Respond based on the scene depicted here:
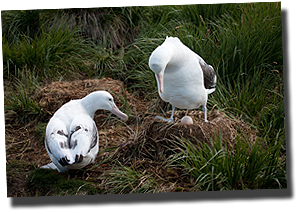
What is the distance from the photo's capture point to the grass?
10.7 ft

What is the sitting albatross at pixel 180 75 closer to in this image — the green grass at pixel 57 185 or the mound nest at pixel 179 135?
the mound nest at pixel 179 135

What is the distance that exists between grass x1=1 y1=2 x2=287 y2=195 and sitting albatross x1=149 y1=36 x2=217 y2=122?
47cm

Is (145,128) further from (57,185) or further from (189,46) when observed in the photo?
(189,46)

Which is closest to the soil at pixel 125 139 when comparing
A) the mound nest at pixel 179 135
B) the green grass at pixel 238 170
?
the mound nest at pixel 179 135

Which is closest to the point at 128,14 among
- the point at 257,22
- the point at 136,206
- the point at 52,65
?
the point at 52,65

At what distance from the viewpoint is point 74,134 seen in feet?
11.0

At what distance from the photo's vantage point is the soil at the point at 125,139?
3621mm

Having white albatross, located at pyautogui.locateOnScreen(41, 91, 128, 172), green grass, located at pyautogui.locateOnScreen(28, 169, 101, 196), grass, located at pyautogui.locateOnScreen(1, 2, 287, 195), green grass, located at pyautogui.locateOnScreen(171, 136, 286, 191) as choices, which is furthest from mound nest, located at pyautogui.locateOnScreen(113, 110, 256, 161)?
green grass, located at pyautogui.locateOnScreen(28, 169, 101, 196)

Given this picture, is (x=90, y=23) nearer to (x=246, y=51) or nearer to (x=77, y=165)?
(x=246, y=51)

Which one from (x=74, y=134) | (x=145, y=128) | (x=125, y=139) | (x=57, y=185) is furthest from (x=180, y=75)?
(x=57, y=185)

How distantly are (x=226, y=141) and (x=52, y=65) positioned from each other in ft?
11.0

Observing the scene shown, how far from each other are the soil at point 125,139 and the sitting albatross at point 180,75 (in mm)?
324

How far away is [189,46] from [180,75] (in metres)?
1.74

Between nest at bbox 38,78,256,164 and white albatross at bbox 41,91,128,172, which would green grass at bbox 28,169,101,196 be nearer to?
white albatross at bbox 41,91,128,172
